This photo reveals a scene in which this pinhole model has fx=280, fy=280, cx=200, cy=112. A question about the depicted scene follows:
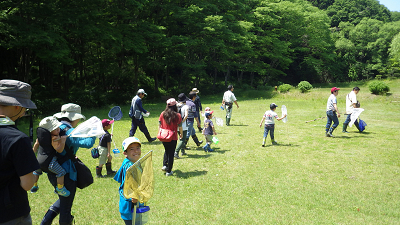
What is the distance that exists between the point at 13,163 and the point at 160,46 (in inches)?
1100

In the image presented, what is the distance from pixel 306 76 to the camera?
52969 mm

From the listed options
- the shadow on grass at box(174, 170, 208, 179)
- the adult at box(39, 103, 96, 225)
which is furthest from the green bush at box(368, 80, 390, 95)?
the adult at box(39, 103, 96, 225)

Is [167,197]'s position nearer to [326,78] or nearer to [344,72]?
[326,78]

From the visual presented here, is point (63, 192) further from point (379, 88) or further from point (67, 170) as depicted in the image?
point (379, 88)

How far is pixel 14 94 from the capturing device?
2674 mm

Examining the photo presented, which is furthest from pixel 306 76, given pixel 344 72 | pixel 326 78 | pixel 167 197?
pixel 167 197

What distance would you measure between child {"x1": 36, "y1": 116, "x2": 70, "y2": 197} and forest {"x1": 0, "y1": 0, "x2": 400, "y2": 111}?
53.5 ft

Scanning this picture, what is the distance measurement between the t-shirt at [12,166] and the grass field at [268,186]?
8.90ft

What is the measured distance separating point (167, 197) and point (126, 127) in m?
8.90

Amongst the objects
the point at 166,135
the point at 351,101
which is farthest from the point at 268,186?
the point at 351,101

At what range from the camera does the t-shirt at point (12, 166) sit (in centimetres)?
238

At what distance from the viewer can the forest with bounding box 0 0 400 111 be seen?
64.4 feet

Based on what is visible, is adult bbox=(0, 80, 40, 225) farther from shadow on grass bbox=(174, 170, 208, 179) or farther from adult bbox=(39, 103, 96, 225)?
shadow on grass bbox=(174, 170, 208, 179)

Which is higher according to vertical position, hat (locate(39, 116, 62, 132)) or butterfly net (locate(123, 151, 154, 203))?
hat (locate(39, 116, 62, 132))
